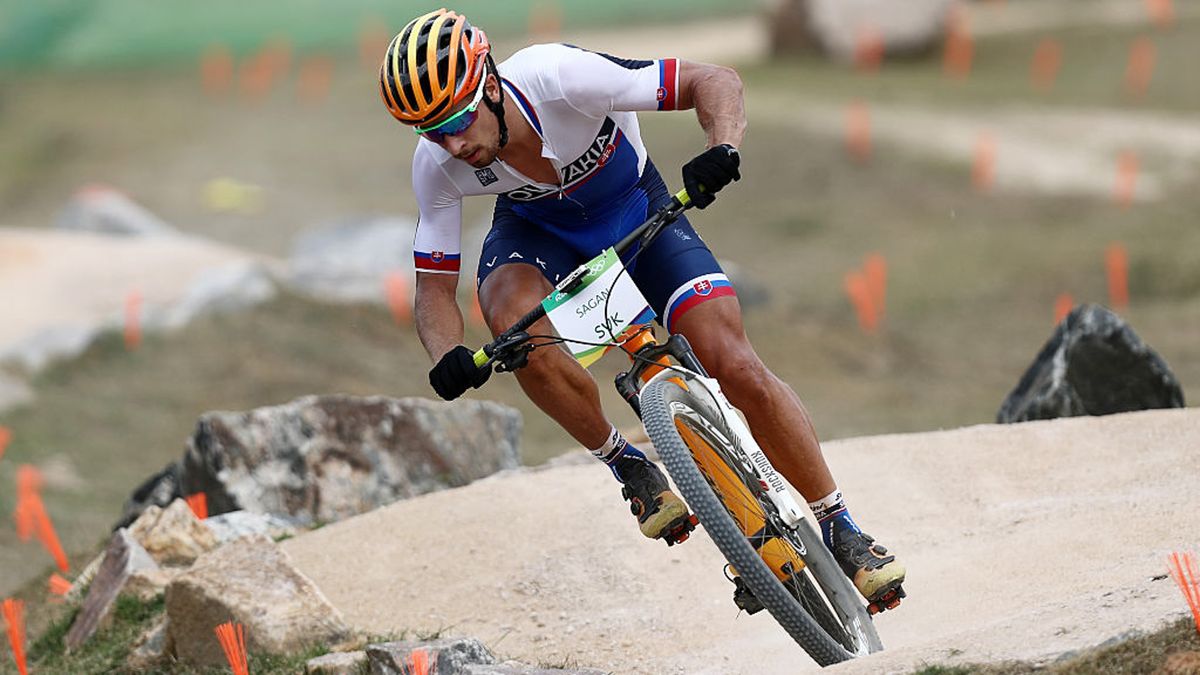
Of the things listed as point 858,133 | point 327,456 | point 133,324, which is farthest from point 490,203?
point 327,456

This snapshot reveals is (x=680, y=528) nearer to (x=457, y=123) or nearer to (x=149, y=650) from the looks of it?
(x=457, y=123)

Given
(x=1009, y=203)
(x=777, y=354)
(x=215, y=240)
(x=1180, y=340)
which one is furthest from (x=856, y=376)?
(x=215, y=240)

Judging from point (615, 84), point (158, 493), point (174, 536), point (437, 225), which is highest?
point (615, 84)

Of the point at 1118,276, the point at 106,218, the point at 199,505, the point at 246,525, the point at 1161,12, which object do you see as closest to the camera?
the point at 246,525

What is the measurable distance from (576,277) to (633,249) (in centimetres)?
44

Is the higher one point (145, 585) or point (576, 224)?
point (576, 224)

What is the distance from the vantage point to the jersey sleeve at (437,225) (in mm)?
6410

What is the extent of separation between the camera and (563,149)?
6355mm

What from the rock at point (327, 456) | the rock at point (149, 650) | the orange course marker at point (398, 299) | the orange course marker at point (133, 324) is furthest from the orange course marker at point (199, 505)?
the orange course marker at point (398, 299)

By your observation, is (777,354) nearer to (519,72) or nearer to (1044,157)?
(1044,157)

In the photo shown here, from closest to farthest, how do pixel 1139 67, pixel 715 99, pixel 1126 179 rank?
1. pixel 715 99
2. pixel 1126 179
3. pixel 1139 67

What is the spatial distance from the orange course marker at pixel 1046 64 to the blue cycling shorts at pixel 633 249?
70.4ft

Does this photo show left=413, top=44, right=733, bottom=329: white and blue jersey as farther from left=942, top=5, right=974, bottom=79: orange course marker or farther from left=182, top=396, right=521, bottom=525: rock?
left=942, top=5, right=974, bottom=79: orange course marker

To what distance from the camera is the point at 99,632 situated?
802 cm
